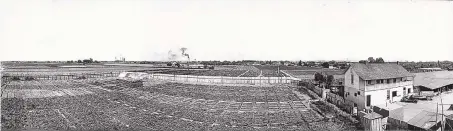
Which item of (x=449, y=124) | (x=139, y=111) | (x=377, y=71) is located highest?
(x=377, y=71)

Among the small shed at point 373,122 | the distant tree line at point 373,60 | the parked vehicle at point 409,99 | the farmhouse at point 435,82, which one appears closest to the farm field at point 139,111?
the small shed at point 373,122

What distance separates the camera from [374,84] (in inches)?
650

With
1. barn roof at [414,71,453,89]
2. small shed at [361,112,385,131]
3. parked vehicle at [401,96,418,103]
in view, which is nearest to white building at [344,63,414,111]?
parked vehicle at [401,96,418,103]

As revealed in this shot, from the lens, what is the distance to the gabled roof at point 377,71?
16391 millimetres

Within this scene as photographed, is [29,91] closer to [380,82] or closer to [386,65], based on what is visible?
[380,82]

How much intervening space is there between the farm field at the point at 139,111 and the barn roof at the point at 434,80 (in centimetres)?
1270

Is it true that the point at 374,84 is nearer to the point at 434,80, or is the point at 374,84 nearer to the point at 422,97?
the point at 422,97

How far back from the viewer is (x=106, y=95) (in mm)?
12852

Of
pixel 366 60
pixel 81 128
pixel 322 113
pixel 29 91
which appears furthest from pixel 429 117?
pixel 29 91

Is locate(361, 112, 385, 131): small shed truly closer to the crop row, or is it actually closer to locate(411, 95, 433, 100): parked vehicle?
the crop row

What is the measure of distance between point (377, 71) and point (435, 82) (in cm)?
684

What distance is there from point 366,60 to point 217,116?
13143 mm

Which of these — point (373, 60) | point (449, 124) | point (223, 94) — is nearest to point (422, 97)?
point (373, 60)

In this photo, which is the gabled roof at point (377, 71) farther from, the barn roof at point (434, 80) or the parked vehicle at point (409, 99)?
the barn roof at point (434, 80)
